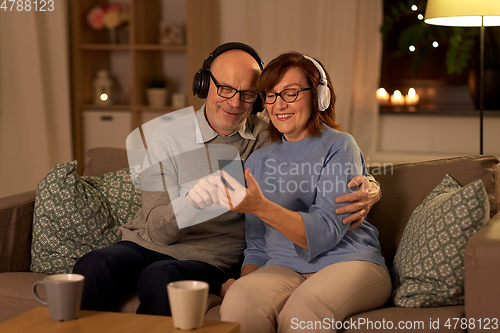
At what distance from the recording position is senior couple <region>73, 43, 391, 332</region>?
1188 millimetres

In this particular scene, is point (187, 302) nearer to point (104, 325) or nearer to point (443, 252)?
point (104, 325)

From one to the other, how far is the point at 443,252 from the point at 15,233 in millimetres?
1329

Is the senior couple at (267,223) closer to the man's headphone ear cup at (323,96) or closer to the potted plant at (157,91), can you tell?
the man's headphone ear cup at (323,96)

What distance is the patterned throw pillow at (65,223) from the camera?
5.37ft

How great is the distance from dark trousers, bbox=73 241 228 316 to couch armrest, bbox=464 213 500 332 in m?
0.67

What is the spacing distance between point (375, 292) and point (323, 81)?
0.58 m

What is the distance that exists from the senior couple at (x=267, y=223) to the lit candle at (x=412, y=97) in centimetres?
200

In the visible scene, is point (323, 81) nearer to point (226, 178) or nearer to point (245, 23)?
point (226, 178)

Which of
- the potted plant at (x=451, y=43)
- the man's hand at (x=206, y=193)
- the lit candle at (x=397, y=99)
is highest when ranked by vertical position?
the potted plant at (x=451, y=43)

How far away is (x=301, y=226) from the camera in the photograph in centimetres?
124

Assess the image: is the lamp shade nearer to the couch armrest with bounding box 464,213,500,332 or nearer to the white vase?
the couch armrest with bounding box 464,213,500,332

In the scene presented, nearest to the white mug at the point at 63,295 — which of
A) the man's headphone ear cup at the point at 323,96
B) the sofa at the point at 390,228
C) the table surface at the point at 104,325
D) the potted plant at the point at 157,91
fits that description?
the table surface at the point at 104,325

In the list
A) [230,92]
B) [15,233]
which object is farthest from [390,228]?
[15,233]

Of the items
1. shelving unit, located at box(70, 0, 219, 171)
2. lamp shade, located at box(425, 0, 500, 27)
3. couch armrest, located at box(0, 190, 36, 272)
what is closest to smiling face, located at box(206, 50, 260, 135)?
couch armrest, located at box(0, 190, 36, 272)
